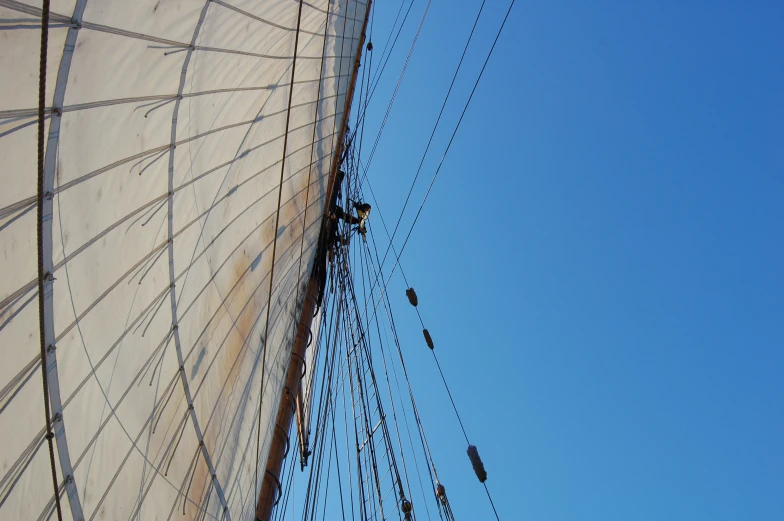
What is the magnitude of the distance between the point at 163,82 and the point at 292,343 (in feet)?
10.7

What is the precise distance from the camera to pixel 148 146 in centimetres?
294

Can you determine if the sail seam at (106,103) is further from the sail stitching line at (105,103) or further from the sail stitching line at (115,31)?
the sail stitching line at (115,31)

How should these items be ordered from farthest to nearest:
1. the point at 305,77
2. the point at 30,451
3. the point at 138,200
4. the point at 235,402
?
the point at 305,77 → the point at 235,402 → the point at 138,200 → the point at 30,451

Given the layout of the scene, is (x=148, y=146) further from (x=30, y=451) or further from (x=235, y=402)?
(x=235, y=402)

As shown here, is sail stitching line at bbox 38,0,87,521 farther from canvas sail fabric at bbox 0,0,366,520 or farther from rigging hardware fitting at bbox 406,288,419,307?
rigging hardware fitting at bbox 406,288,419,307

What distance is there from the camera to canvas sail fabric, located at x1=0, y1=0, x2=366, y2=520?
2119 millimetres

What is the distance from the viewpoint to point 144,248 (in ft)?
9.84

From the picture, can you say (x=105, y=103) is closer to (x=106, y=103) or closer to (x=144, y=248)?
(x=106, y=103)

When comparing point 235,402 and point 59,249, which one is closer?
point 59,249

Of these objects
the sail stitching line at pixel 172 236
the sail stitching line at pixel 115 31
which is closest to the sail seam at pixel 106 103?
the sail stitching line at pixel 172 236

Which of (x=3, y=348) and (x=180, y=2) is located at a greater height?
(x=180, y=2)

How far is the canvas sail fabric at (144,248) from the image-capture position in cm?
212

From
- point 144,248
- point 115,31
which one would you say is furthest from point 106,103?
point 144,248

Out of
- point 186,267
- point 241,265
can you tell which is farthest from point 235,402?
point 186,267
